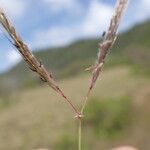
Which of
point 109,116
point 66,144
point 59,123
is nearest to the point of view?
point 66,144

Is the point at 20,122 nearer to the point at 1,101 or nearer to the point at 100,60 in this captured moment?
the point at 1,101

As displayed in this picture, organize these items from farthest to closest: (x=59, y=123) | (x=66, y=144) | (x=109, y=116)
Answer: (x=59, y=123)
(x=109, y=116)
(x=66, y=144)

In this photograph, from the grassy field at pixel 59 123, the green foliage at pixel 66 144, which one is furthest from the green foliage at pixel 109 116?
the green foliage at pixel 66 144

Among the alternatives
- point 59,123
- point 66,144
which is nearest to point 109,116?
point 59,123

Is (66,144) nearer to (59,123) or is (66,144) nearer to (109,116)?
(109,116)

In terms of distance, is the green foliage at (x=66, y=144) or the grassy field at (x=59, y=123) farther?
the grassy field at (x=59, y=123)

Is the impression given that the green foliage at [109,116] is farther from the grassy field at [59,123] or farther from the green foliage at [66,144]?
the green foliage at [66,144]

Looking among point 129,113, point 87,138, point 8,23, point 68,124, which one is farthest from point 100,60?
point 68,124

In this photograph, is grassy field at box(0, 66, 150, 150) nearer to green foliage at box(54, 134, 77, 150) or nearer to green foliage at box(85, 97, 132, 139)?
green foliage at box(54, 134, 77, 150)
